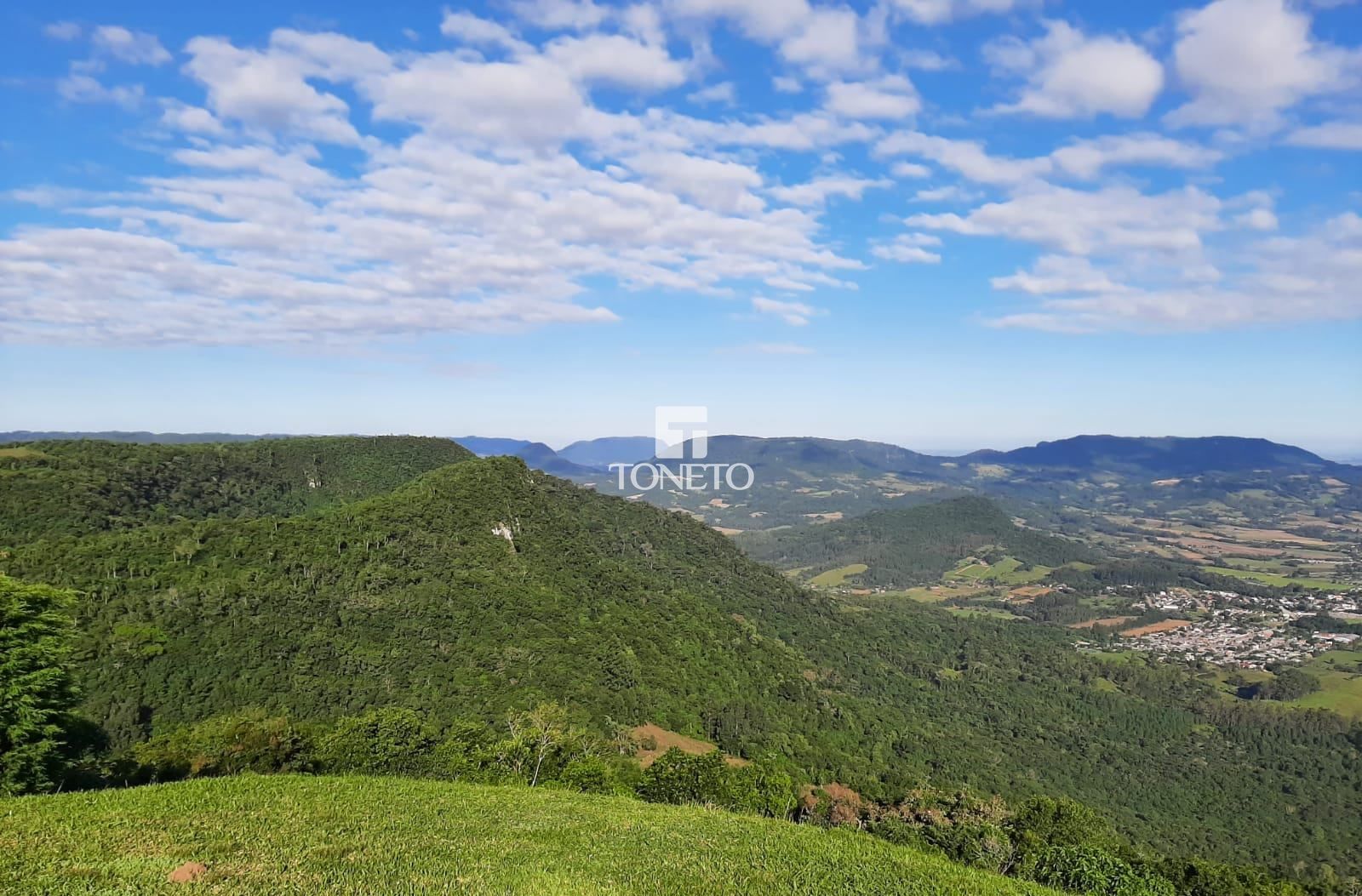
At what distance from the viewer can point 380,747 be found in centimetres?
5262

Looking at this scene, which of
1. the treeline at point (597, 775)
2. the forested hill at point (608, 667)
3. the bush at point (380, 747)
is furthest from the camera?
the forested hill at point (608, 667)

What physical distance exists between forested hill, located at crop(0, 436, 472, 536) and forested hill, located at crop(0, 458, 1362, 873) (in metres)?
26.3

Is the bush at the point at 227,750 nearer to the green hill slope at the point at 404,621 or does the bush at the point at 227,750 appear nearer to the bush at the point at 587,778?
the bush at the point at 587,778

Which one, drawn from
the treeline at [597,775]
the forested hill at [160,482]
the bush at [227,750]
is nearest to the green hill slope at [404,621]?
the treeline at [597,775]

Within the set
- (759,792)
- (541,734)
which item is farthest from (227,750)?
(759,792)

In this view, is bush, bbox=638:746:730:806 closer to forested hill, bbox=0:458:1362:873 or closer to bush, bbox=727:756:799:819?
bush, bbox=727:756:799:819

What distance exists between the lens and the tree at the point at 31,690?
3531 cm

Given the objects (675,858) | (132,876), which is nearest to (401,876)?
(132,876)

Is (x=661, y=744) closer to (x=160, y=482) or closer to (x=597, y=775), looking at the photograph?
(x=597, y=775)

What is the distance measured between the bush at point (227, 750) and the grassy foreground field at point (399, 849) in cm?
1780

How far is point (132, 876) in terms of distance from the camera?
62.6ft

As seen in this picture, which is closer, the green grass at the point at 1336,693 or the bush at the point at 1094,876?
the bush at the point at 1094,876

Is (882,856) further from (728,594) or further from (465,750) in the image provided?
(728,594)

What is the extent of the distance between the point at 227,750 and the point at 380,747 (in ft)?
33.8
